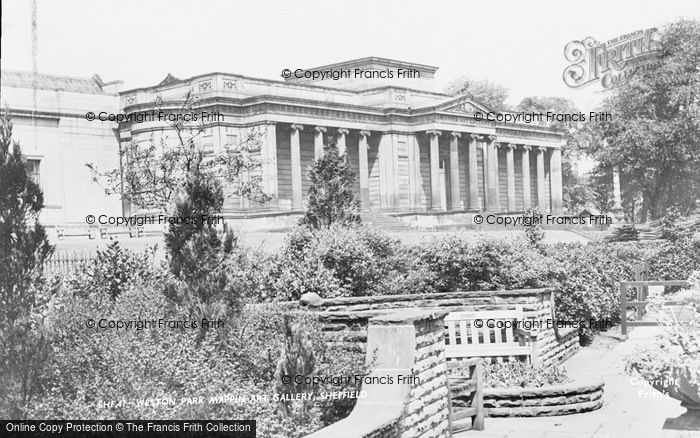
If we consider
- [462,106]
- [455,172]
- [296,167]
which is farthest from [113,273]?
[455,172]

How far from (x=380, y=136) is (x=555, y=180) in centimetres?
2255

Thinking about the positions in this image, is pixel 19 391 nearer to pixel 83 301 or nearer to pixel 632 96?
pixel 83 301

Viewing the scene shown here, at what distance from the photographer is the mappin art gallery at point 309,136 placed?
137 feet

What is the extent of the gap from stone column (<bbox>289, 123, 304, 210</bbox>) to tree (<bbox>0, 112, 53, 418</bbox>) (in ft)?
123

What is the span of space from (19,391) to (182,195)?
3056 mm

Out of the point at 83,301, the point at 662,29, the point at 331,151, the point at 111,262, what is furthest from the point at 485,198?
the point at 83,301

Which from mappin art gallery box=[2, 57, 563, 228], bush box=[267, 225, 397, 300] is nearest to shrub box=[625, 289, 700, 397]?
bush box=[267, 225, 397, 300]

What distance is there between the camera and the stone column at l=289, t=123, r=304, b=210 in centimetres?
4781

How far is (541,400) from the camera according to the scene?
12562mm

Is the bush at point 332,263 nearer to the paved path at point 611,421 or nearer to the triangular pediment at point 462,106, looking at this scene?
the paved path at point 611,421

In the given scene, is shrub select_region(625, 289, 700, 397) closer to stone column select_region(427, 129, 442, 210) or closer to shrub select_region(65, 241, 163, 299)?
shrub select_region(65, 241, 163, 299)

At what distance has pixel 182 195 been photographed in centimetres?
1169

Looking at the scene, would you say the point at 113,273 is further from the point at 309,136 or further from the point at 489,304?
the point at 309,136

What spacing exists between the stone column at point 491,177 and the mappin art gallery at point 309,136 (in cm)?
7
